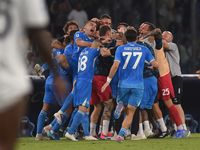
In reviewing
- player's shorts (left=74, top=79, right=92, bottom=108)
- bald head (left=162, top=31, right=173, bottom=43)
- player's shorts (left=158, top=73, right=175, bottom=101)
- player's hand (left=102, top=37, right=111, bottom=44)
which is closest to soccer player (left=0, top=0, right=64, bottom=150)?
player's shorts (left=74, top=79, right=92, bottom=108)

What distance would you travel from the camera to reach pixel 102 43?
7.82 metres

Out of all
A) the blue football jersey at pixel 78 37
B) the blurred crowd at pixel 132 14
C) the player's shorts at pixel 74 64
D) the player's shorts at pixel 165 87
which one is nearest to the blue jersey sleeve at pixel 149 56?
the blue football jersey at pixel 78 37

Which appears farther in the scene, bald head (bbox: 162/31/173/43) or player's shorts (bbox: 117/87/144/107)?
bald head (bbox: 162/31/173/43)

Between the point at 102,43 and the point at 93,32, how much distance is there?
50 cm

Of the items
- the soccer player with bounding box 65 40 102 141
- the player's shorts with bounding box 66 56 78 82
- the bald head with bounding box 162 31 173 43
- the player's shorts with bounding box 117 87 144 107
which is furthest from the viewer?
the bald head with bounding box 162 31 173 43

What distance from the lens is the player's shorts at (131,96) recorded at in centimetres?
710

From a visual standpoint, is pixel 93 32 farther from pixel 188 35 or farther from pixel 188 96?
pixel 188 35

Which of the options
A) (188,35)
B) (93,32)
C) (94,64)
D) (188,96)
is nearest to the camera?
(94,64)

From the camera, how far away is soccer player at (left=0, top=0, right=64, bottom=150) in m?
1.97

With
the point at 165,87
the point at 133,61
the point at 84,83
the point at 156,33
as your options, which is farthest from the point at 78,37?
the point at 165,87

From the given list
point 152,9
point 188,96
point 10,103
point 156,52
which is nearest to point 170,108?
point 156,52

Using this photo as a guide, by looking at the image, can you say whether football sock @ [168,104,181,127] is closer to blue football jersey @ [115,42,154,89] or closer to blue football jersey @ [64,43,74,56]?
blue football jersey @ [115,42,154,89]

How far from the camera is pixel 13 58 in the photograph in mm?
1999

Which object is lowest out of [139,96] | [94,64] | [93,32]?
[139,96]
